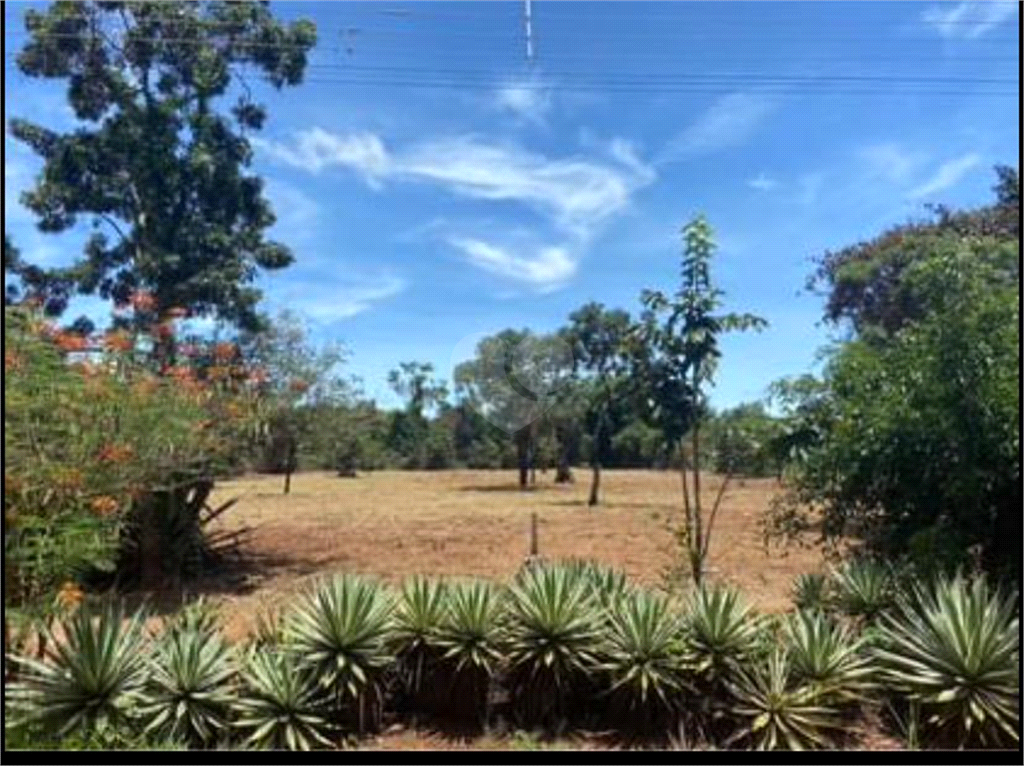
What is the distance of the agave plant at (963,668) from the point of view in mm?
6301

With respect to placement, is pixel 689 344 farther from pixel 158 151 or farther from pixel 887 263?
pixel 887 263

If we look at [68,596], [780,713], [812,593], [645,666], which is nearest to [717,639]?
[645,666]

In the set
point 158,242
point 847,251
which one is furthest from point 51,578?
point 847,251

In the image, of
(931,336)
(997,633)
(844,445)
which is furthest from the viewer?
(844,445)

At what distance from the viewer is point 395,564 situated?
16.5 m

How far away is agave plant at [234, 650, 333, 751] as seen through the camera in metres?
6.50

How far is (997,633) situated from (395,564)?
11.3m

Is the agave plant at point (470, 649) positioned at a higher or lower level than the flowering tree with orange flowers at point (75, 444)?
lower

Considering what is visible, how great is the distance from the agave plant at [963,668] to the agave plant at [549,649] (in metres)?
2.02

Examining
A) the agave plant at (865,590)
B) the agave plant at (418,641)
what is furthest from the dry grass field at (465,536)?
the agave plant at (418,641)

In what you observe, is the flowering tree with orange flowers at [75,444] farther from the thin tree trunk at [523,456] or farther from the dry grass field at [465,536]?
the thin tree trunk at [523,456]

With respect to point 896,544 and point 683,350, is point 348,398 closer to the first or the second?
point 683,350

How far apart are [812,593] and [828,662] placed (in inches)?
76.7

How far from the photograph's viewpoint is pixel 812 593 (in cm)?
870
